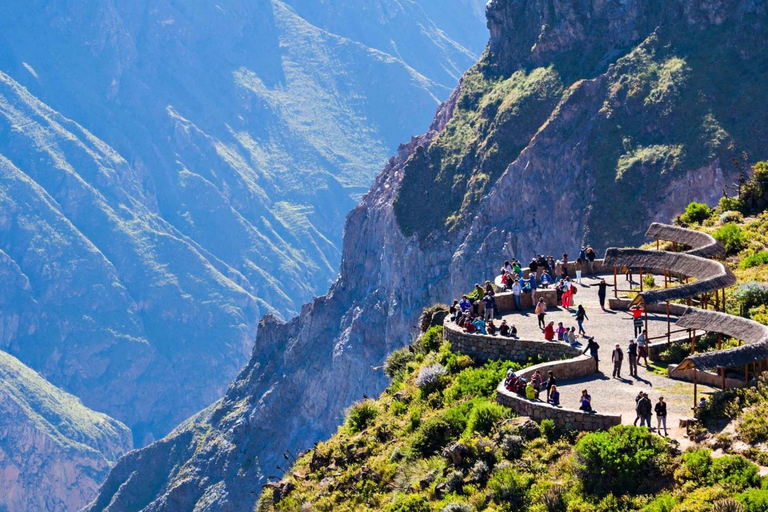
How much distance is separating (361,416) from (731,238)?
18.6 metres

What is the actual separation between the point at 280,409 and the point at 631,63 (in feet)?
228

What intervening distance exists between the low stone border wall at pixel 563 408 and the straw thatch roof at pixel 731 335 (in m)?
2.69

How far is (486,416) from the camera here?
132 ft

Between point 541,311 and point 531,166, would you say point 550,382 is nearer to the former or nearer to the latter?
point 541,311

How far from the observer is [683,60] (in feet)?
493

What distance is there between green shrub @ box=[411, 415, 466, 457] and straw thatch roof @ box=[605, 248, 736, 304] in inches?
306

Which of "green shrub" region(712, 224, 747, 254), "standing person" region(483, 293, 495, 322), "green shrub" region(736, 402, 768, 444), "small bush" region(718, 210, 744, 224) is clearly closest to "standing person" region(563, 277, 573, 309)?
"standing person" region(483, 293, 495, 322)

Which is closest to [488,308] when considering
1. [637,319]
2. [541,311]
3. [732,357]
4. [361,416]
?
[541,311]

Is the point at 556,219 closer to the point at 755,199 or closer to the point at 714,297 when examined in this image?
the point at 755,199

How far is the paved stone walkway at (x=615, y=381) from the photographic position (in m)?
38.9

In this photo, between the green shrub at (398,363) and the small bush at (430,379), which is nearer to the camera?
the small bush at (430,379)

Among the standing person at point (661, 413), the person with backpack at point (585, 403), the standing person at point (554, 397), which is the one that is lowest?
the standing person at point (661, 413)

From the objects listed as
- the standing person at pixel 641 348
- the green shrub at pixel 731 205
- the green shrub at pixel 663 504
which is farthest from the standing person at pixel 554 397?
the green shrub at pixel 731 205

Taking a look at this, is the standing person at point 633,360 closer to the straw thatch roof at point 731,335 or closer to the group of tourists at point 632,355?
the group of tourists at point 632,355
